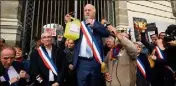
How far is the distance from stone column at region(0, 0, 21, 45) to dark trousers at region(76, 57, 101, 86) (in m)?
3.88

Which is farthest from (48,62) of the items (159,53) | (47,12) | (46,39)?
A: (47,12)

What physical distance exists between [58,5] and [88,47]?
Answer: 5.40 metres

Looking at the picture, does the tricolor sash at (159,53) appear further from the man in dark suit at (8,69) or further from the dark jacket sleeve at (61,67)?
the man in dark suit at (8,69)

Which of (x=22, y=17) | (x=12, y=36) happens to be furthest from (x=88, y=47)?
(x=22, y=17)

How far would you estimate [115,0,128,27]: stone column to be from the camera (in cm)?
935

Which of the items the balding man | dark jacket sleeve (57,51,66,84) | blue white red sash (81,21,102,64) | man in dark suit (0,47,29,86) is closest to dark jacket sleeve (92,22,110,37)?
the balding man

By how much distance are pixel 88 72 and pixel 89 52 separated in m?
0.34

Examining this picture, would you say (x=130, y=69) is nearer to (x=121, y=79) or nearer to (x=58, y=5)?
(x=121, y=79)

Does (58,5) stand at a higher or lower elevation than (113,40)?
higher

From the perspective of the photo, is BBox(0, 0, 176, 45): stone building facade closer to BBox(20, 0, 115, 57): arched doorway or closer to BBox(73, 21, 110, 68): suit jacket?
BBox(20, 0, 115, 57): arched doorway

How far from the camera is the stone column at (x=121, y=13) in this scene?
30.7 ft

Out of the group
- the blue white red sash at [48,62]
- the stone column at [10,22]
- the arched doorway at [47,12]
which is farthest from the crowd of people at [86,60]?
the arched doorway at [47,12]

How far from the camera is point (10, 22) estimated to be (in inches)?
305

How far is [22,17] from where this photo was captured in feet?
27.5
